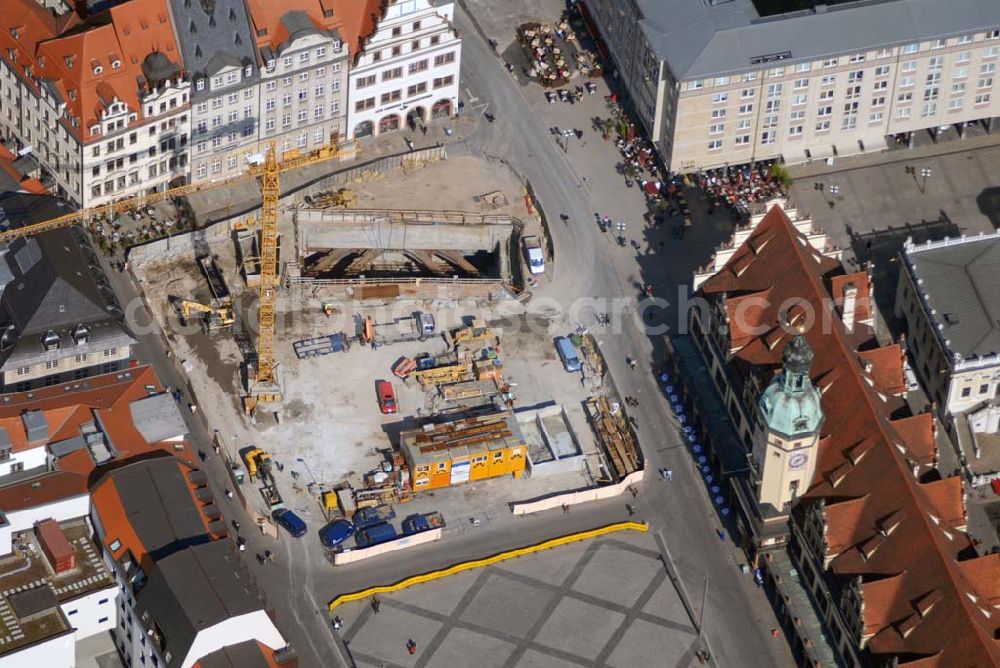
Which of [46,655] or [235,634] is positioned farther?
[46,655]

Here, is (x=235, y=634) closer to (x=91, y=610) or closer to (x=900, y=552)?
(x=91, y=610)

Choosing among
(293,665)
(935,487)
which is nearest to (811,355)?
(935,487)

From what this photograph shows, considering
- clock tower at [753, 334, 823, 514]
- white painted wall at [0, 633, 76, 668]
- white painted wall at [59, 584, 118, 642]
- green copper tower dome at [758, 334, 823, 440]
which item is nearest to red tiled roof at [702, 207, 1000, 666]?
clock tower at [753, 334, 823, 514]

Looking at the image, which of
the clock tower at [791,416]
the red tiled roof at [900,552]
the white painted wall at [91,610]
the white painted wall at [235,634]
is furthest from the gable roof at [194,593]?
the red tiled roof at [900,552]

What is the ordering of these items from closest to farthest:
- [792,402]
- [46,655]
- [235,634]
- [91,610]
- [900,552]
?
[235,634] → [900,552] → [46,655] → [792,402] → [91,610]

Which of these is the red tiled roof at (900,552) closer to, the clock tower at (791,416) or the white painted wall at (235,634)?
the clock tower at (791,416)

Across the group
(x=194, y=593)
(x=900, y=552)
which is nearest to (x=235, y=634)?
(x=194, y=593)

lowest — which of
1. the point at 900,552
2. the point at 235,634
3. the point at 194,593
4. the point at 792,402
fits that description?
the point at 900,552

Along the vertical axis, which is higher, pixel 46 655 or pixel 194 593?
pixel 194 593

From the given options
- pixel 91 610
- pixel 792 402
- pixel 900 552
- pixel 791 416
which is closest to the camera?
pixel 900 552
